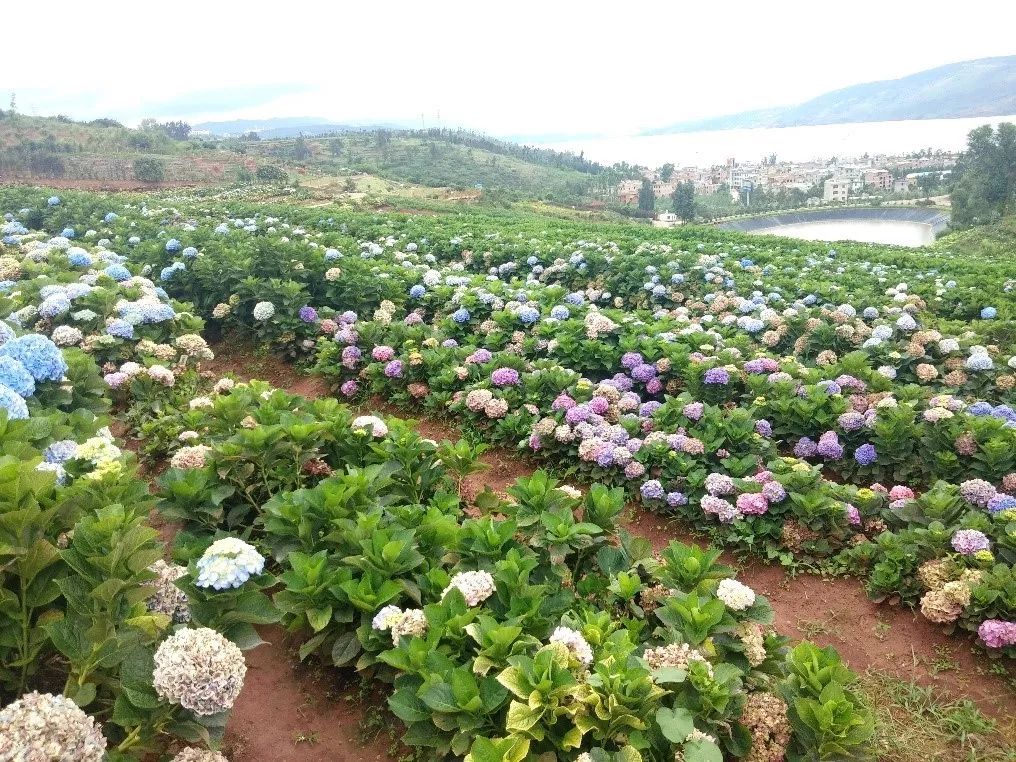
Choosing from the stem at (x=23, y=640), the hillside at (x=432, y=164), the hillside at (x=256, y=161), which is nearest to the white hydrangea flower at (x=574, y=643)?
the stem at (x=23, y=640)

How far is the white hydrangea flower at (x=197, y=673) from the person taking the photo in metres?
2.06

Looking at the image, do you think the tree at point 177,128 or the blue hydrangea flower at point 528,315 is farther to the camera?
the tree at point 177,128

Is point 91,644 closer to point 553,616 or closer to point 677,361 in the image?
point 553,616

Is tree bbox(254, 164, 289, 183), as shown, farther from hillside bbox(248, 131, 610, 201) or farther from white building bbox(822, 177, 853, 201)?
white building bbox(822, 177, 853, 201)

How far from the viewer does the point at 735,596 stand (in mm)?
3002

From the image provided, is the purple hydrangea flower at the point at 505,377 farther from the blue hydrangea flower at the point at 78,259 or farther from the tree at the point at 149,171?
the tree at the point at 149,171

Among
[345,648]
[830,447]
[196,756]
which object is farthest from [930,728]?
[196,756]

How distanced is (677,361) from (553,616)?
426cm

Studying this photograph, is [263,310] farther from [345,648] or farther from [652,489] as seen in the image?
[345,648]

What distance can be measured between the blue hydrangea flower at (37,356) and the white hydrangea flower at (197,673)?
8.12ft

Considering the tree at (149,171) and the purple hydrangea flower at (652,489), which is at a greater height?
the tree at (149,171)

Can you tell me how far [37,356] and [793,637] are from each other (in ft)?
16.3

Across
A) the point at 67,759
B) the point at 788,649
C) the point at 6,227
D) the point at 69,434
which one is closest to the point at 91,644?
the point at 67,759

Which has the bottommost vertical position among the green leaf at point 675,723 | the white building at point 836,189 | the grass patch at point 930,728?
the grass patch at point 930,728
